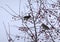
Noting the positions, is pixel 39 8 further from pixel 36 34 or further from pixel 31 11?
pixel 36 34

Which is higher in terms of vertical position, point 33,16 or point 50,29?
point 33,16

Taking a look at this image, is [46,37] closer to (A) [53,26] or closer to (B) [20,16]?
(A) [53,26]

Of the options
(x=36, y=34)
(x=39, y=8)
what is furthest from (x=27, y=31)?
(x=39, y=8)

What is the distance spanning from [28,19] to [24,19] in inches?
3.5

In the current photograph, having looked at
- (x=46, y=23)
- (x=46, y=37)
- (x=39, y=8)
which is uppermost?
(x=39, y=8)

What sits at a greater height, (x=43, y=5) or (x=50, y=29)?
(x=43, y=5)

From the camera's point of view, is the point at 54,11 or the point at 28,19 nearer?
the point at 28,19

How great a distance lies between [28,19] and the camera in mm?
3996

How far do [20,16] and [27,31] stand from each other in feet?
0.97

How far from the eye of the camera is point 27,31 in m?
3.96

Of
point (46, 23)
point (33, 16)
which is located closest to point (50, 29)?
point (46, 23)

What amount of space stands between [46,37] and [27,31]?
1.31 ft

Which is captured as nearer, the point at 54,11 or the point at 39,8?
the point at 39,8

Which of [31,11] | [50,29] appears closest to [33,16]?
[31,11]
